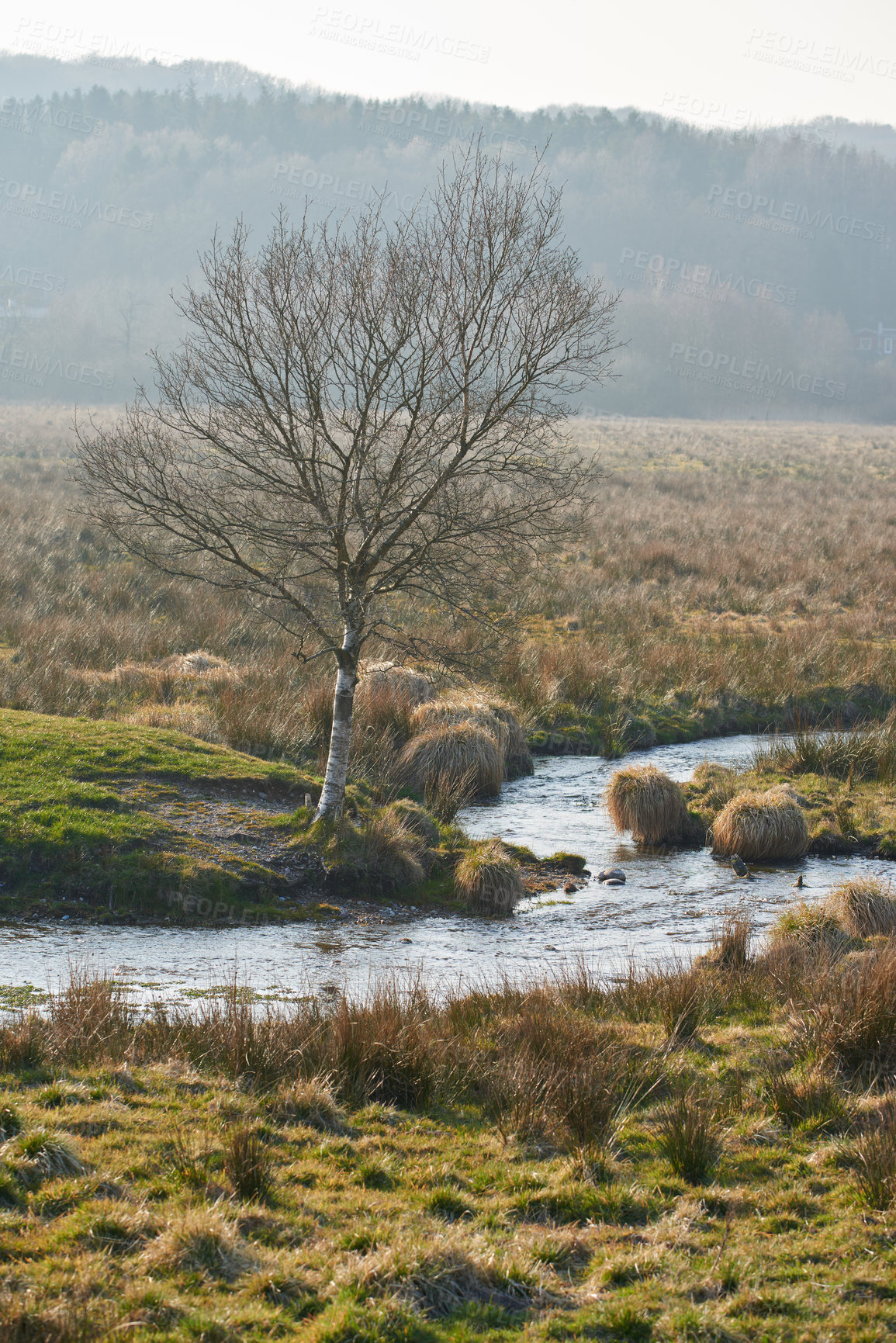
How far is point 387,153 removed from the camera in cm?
12962

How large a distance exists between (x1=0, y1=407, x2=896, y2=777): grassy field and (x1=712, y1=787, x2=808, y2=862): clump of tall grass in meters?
3.17

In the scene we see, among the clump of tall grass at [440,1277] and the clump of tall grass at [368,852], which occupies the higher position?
the clump of tall grass at [440,1277]

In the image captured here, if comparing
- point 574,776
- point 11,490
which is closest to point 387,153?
point 11,490

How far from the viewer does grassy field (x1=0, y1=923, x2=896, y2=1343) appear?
3.65 m

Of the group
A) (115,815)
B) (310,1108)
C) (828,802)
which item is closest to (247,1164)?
(310,1108)

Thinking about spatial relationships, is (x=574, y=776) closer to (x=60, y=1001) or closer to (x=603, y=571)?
(x=60, y=1001)

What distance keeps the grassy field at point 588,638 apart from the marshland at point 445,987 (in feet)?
0.35

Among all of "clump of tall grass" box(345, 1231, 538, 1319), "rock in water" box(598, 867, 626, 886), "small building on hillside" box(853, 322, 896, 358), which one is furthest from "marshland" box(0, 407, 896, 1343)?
"small building on hillside" box(853, 322, 896, 358)

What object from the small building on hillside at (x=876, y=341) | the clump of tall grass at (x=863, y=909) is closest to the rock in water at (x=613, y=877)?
the clump of tall grass at (x=863, y=909)

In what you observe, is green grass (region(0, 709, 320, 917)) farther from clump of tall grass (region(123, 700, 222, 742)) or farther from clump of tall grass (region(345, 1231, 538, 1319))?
clump of tall grass (region(345, 1231, 538, 1319))

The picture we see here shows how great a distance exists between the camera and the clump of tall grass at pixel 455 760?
12.4m

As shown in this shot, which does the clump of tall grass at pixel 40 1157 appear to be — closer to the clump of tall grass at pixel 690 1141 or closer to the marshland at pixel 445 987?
the marshland at pixel 445 987

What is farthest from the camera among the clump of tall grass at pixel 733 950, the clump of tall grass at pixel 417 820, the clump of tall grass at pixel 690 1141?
the clump of tall grass at pixel 417 820

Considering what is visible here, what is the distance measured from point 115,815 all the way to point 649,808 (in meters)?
5.79
